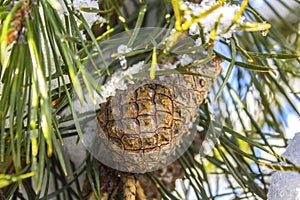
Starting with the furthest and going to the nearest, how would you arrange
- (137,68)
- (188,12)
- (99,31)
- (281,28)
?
(281,28) < (99,31) < (137,68) < (188,12)

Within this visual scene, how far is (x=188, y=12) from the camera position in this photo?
249mm

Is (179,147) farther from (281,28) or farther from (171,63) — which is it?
(281,28)

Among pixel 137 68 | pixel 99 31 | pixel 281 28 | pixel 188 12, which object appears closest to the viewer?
pixel 188 12

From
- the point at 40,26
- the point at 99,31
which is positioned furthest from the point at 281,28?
the point at 40,26

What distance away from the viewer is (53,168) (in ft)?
1.56

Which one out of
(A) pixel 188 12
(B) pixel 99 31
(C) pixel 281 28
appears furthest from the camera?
Result: (C) pixel 281 28

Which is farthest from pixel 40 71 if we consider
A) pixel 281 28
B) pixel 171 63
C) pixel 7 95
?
pixel 281 28

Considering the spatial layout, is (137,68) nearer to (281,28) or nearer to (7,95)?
(7,95)

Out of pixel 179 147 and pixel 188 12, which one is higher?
pixel 188 12

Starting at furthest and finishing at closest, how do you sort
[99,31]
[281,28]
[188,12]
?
[281,28] → [99,31] → [188,12]

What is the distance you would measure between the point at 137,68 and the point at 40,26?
80 millimetres

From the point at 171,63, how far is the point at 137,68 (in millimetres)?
53

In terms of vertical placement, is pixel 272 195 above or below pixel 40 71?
below

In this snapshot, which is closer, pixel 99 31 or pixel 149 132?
pixel 149 132
